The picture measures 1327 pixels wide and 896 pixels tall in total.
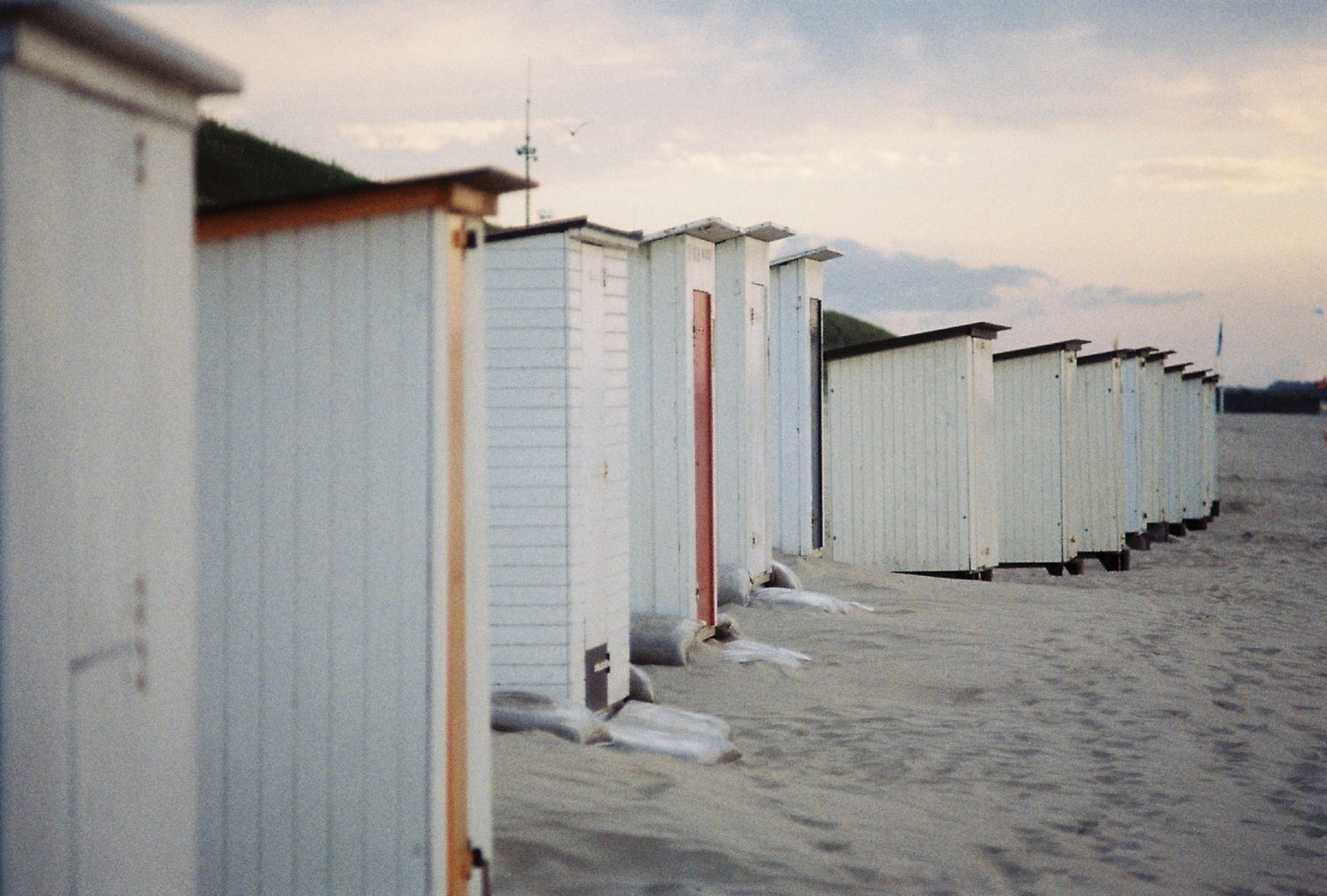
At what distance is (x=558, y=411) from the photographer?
6.18m

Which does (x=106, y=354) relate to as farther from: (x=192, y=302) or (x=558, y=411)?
(x=558, y=411)

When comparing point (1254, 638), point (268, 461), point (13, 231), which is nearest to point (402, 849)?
point (268, 461)

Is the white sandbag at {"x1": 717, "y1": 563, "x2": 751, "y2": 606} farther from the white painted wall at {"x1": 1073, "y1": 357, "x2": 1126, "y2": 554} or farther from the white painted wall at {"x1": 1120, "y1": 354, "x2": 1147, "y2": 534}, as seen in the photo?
the white painted wall at {"x1": 1120, "y1": 354, "x2": 1147, "y2": 534}

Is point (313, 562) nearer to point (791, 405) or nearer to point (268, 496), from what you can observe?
point (268, 496)

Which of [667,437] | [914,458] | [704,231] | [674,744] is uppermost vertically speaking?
[704,231]

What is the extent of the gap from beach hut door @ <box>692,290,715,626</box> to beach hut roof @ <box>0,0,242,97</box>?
20.5 feet

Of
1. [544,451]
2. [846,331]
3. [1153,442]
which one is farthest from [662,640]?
[846,331]

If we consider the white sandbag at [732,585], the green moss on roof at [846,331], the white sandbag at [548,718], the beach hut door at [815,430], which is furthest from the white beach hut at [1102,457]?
the green moss on roof at [846,331]

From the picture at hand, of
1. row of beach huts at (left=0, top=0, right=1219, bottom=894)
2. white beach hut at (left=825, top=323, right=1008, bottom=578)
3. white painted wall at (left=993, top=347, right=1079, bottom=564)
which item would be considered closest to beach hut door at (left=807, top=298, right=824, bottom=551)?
white beach hut at (left=825, top=323, right=1008, bottom=578)

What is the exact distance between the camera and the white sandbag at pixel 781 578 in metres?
10.9

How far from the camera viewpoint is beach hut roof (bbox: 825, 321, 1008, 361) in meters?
13.5

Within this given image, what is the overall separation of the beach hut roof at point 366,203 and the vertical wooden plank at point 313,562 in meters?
0.08

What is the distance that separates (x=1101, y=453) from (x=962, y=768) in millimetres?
11969

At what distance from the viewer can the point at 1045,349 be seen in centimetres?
1573
